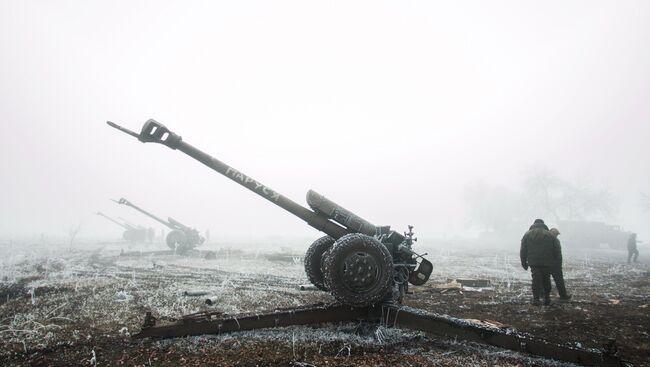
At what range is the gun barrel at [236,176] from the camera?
18.3 ft

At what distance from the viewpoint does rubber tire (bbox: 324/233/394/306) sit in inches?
181

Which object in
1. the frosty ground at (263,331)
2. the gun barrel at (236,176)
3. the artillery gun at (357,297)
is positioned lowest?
the frosty ground at (263,331)

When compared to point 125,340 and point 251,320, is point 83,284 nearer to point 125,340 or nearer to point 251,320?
point 125,340

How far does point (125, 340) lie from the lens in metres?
4.50

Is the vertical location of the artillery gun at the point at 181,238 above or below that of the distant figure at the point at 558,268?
below

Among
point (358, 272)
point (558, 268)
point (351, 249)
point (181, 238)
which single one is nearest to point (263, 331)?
point (358, 272)

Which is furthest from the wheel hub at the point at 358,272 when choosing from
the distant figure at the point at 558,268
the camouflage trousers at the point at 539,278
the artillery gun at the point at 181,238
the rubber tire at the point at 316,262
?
the artillery gun at the point at 181,238

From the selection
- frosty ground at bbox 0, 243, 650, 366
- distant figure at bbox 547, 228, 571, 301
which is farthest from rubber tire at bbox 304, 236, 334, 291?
distant figure at bbox 547, 228, 571, 301

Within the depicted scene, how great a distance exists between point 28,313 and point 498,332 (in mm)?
7524

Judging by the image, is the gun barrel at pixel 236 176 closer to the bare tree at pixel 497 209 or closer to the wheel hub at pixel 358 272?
the wheel hub at pixel 358 272

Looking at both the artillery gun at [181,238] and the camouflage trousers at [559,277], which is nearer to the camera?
the camouflage trousers at [559,277]

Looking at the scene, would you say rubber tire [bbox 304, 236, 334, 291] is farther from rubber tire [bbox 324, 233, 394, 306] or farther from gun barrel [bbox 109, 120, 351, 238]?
rubber tire [bbox 324, 233, 394, 306]

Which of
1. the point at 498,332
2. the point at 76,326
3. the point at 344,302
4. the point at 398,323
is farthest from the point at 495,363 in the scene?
the point at 76,326

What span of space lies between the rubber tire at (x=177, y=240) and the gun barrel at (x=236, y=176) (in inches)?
651
